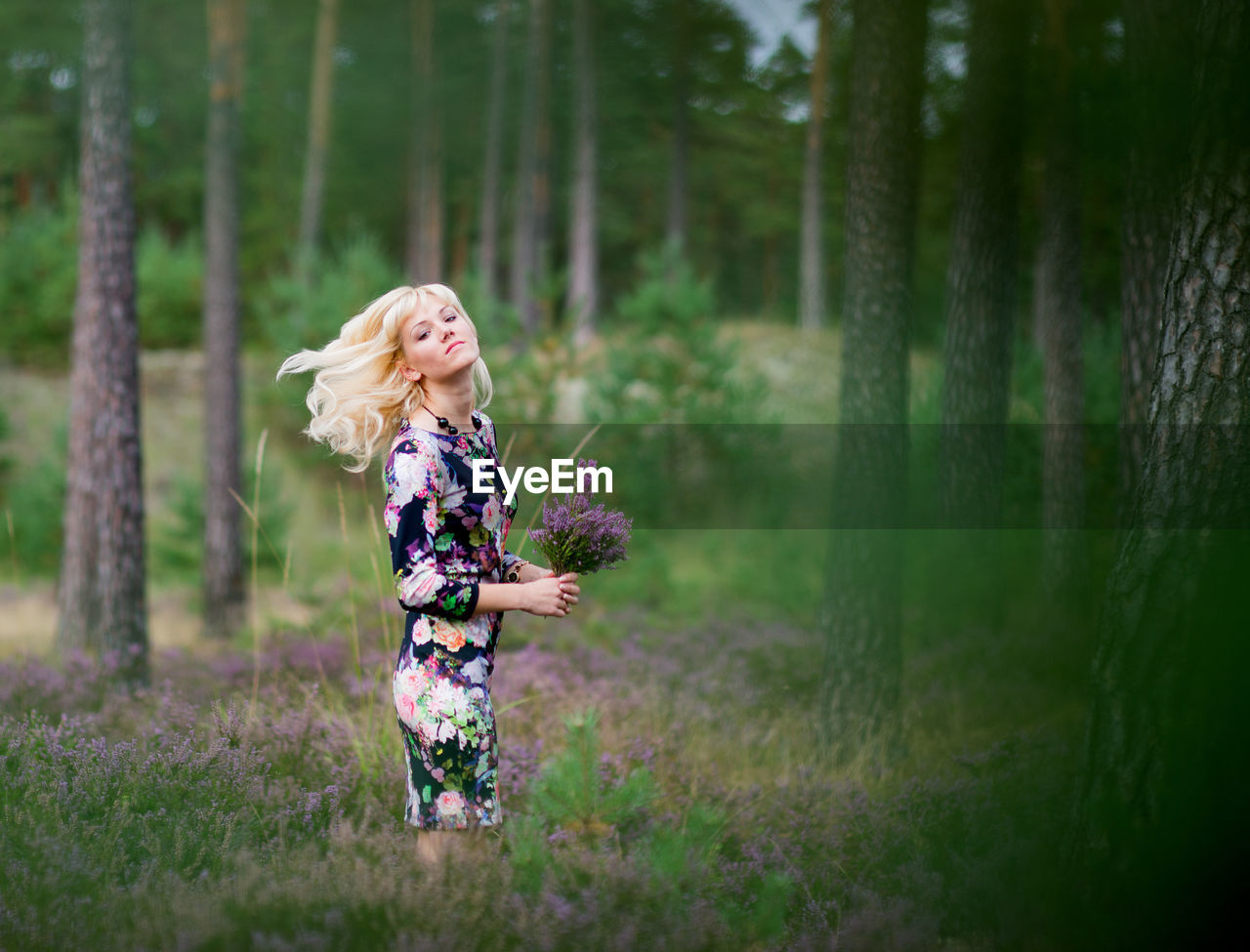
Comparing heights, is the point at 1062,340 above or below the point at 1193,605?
above

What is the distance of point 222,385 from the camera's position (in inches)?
449

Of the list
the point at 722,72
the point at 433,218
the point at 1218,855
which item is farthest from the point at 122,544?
the point at 722,72

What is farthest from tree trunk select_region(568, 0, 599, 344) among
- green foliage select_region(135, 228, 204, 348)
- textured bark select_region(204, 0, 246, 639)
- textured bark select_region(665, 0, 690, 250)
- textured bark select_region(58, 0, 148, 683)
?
textured bark select_region(58, 0, 148, 683)

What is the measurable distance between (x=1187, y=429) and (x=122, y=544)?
7005mm

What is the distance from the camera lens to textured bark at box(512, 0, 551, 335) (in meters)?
21.6

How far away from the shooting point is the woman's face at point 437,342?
2.98m

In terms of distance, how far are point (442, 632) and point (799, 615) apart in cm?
716

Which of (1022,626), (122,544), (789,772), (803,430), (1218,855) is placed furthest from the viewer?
(803,430)

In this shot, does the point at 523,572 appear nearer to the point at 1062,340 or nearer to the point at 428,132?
the point at 1062,340

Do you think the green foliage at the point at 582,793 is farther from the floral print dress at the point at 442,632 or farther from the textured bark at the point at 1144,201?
the textured bark at the point at 1144,201

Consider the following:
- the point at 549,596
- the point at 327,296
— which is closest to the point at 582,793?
the point at 549,596

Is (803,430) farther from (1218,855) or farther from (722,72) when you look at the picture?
(722,72)

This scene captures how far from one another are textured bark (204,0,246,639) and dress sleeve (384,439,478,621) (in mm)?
9349

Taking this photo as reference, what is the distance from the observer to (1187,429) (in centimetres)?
335
